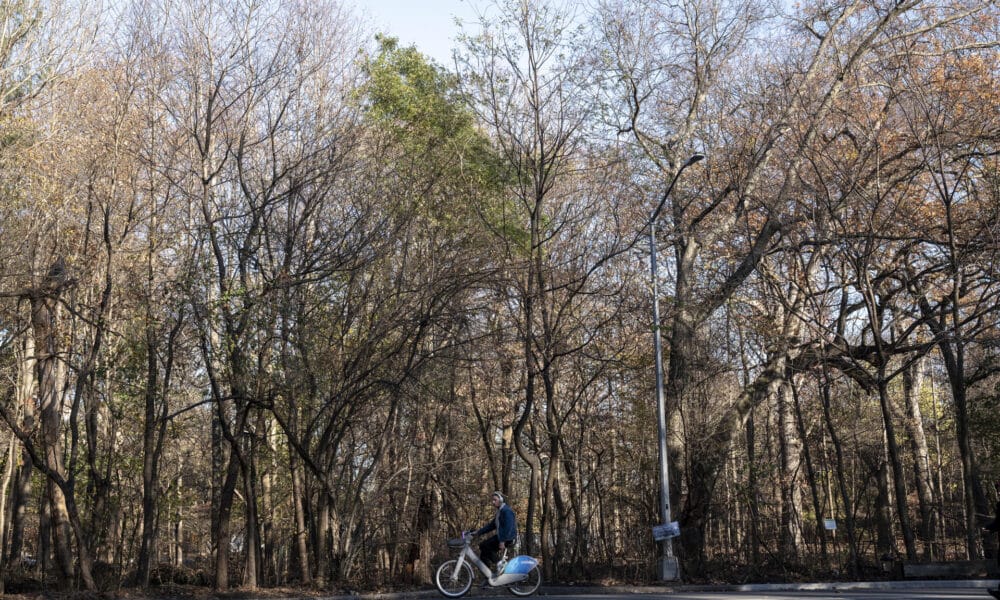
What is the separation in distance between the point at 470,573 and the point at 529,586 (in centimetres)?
130

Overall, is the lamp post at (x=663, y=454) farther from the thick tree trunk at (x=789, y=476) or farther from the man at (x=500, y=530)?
the man at (x=500, y=530)

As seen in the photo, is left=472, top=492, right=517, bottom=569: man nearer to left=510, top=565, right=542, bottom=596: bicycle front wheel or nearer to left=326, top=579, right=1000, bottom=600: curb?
left=510, top=565, right=542, bottom=596: bicycle front wheel

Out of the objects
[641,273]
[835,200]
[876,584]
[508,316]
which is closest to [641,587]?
[876,584]

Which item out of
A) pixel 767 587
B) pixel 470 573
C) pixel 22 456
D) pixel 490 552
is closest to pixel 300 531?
pixel 490 552

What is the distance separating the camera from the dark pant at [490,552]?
1608cm

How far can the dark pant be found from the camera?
1608 centimetres

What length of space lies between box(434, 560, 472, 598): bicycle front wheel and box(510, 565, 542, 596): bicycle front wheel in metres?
0.91

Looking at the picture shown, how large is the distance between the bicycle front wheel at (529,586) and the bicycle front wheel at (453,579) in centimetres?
91

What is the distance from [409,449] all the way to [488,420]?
2604mm

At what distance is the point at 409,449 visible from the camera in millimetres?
24688

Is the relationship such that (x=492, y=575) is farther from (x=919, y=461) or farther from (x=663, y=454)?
(x=919, y=461)

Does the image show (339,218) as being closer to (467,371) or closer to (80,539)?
(467,371)

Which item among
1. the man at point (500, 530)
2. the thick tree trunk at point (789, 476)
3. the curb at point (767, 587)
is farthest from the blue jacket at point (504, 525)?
the thick tree trunk at point (789, 476)

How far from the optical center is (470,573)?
51.4ft
